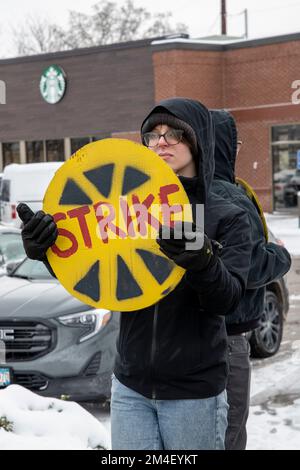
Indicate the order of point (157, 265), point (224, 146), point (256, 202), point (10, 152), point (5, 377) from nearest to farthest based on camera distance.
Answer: point (157, 265) < point (224, 146) < point (256, 202) < point (5, 377) < point (10, 152)

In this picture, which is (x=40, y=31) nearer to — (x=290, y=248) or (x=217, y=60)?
(x=217, y=60)

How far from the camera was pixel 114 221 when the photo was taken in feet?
8.00

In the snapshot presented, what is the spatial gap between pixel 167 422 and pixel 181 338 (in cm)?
28

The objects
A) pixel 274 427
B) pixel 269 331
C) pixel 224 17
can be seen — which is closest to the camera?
pixel 274 427

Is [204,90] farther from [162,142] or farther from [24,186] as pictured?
[162,142]

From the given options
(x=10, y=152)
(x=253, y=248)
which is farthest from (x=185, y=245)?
(x=10, y=152)

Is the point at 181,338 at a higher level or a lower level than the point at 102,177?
lower

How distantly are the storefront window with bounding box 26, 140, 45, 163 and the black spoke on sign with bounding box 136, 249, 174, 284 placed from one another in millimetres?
29304

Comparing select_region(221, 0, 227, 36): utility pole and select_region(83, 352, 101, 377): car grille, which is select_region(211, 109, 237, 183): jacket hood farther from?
select_region(221, 0, 227, 36): utility pole

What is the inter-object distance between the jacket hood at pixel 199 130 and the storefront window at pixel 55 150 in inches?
1112

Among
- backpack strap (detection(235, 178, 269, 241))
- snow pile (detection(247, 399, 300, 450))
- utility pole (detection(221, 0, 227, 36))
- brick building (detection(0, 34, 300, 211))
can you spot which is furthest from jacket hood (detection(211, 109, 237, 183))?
utility pole (detection(221, 0, 227, 36))

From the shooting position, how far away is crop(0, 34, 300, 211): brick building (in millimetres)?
26344

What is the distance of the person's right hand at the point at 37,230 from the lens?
7.89ft

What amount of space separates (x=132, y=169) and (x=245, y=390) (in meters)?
1.29
